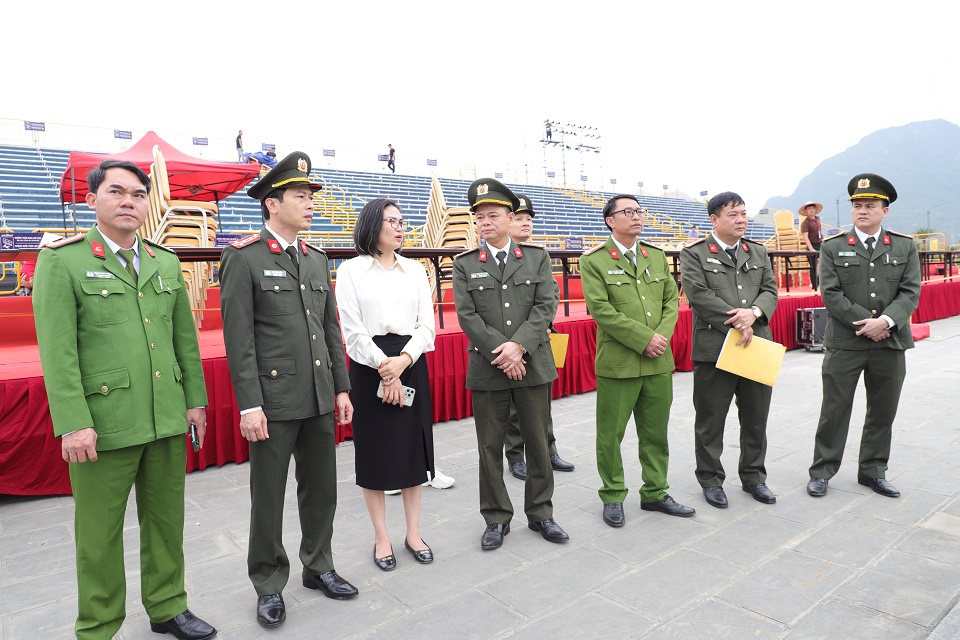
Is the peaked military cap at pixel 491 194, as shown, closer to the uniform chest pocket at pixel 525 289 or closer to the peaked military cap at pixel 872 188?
the uniform chest pocket at pixel 525 289

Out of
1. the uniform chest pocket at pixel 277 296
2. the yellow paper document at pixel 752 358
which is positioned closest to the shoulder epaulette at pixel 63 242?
the uniform chest pocket at pixel 277 296

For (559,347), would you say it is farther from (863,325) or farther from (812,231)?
(812,231)

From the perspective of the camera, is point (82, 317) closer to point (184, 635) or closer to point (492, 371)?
point (184, 635)

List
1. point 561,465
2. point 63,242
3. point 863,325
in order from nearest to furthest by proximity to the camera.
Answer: point 63,242
point 863,325
point 561,465

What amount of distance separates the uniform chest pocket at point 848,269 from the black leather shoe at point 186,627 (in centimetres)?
372

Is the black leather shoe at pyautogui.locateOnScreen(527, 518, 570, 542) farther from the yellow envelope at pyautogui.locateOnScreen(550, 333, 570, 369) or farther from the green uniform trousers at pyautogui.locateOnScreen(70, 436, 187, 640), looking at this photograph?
the green uniform trousers at pyautogui.locateOnScreen(70, 436, 187, 640)

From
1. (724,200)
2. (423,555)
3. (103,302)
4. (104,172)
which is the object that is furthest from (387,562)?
(724,200)

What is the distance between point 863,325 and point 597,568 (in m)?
2.10

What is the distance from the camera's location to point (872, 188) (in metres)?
3.39

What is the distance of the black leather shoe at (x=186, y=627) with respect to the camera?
6.90 ft

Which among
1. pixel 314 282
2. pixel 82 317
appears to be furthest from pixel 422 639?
pixel 82 317

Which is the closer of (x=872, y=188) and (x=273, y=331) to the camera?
(x=273, y=331)

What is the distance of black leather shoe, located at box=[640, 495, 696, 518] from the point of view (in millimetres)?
3092

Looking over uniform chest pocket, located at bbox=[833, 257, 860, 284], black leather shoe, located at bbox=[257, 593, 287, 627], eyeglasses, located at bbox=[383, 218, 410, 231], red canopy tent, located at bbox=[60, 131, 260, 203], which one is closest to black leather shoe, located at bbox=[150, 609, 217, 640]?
black leather shoe, located at bbox=[257, 593, 287, 627]
